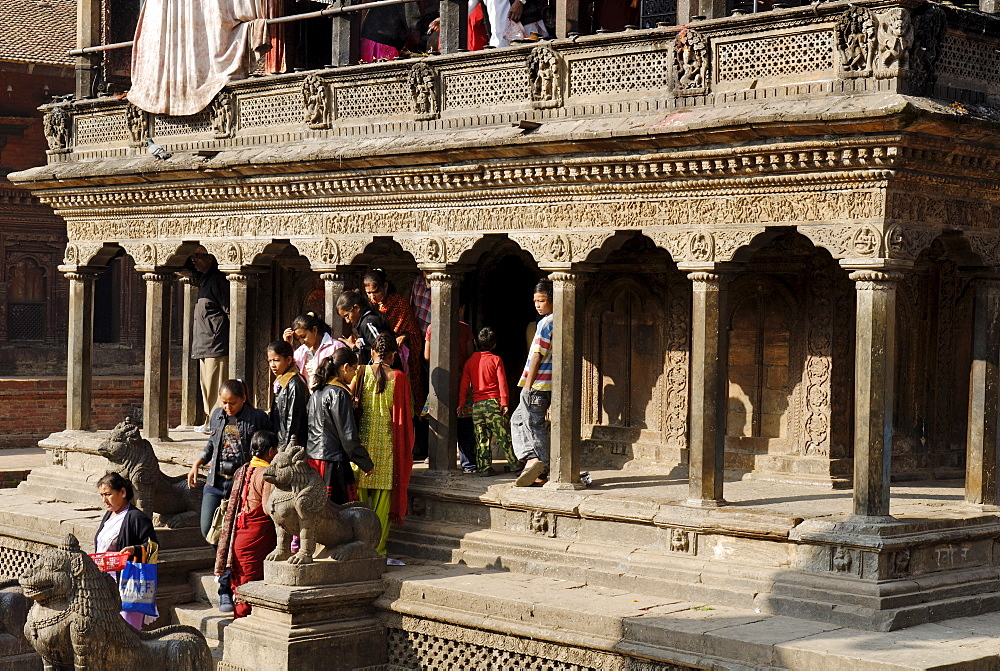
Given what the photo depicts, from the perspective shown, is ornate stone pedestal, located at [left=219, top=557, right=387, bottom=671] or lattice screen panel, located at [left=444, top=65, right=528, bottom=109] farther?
lattice screen panel, located at [left=444, top=65, right=528, bottom=109]

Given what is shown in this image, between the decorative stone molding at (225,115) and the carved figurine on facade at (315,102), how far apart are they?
1099 millimetres

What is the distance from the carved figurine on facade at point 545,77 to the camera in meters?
11.5

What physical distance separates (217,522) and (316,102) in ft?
13.9

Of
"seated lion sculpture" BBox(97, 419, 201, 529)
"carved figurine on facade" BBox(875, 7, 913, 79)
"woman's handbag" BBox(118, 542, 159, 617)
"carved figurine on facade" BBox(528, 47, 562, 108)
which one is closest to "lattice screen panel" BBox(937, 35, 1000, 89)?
"carved figurine on facade" BBox(875, 7, 913, 79)

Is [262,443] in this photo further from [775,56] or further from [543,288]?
[775,56]

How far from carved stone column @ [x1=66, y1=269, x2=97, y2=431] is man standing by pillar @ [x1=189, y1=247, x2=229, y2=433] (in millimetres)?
1205

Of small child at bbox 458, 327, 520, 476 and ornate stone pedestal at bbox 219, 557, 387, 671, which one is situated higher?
small child at bbox 458, 327, 520, 476

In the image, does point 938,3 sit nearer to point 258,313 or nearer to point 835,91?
point 835,91

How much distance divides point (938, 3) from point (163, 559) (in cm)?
745

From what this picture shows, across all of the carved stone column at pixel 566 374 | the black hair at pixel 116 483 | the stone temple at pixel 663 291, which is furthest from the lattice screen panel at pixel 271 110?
the black hair at pixel 116 483

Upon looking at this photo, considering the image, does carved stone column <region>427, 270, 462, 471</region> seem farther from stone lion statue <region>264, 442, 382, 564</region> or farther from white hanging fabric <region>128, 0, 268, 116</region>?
white hanging fabric <region>128, 0, 268, 116</region>

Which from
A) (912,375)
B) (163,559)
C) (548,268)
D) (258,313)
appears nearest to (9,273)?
(258,313)

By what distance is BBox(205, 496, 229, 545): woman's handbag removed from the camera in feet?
37.1

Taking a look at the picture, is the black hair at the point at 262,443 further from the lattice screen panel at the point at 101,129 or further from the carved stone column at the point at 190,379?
the carved stone column at the point at 190,379
